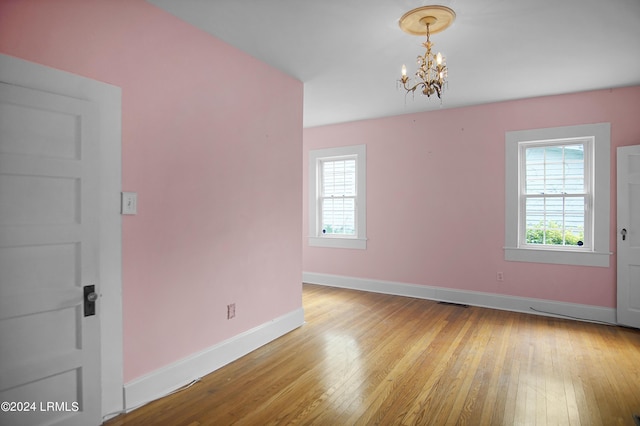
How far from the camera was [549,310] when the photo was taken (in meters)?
4.41

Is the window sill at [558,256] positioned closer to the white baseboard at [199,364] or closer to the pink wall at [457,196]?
the pink wall at [457,196]

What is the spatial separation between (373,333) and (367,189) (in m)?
2.54

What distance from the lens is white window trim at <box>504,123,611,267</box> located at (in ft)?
13.5

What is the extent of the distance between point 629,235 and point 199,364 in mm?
4606

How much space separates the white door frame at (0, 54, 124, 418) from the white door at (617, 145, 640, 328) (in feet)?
16.1

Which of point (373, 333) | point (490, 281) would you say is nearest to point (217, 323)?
point (373, 333)

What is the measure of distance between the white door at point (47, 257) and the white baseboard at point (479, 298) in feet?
13.4

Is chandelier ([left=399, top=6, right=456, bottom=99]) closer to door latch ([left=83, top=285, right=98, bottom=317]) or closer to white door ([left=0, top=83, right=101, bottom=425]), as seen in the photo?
white door ([left=0, top=83, right=101, bottom=425])

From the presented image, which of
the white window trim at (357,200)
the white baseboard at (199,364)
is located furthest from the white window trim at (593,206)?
the white baseboard at (199,364)

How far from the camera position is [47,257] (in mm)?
1897

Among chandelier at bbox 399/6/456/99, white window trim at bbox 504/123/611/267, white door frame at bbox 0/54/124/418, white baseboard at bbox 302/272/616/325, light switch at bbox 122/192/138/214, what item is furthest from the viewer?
white baseboard at bbox 302/272/616/325

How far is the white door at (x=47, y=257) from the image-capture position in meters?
1.76

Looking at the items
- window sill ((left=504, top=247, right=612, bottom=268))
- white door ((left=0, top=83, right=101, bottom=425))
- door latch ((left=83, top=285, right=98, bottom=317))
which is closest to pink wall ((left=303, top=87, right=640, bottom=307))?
window sill ((left=504, top=247, right=612, bottom=268))

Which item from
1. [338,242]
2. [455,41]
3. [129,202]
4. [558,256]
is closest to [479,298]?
[558,256]
